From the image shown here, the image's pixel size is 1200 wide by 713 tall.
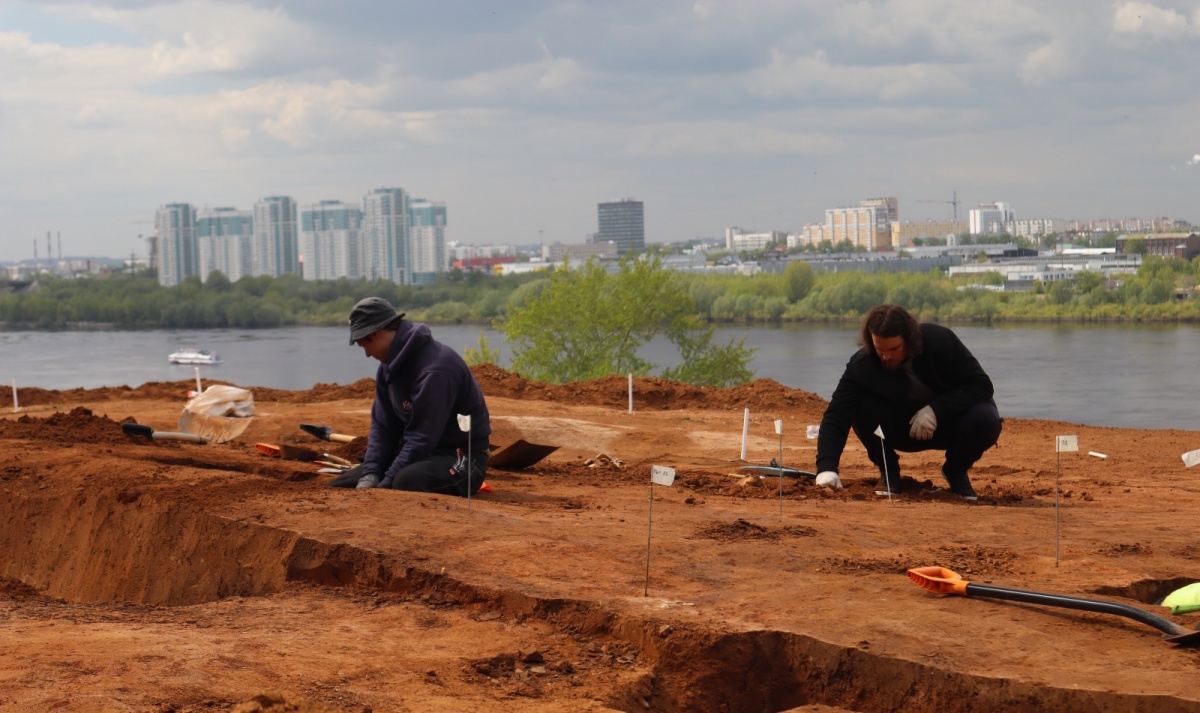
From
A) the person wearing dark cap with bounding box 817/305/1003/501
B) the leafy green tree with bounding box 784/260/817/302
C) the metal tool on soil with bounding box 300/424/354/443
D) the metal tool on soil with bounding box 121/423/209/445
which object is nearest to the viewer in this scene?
the person wearing dark cap with bounding box 817/305/1003/501

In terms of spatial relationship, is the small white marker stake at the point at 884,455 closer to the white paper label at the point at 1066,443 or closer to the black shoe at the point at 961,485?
the black shoe at the point at 961,485

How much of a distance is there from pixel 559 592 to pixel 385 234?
646ft

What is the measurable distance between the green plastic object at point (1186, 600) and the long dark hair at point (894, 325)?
2.98m

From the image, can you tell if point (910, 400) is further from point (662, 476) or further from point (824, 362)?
point (824, 362)

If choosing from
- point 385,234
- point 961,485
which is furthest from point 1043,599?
point 385,234

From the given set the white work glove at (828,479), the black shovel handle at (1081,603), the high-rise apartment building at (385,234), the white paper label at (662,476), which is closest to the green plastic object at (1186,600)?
the black shovel handle at (1081,603)

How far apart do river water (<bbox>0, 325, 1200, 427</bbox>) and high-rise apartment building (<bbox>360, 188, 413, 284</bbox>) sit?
3635 inches

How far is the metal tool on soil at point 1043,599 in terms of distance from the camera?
4.28 m

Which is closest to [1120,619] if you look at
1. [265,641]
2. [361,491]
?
[265,641]

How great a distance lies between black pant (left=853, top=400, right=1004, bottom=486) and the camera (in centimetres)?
777

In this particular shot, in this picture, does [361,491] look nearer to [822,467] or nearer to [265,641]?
[265,641]

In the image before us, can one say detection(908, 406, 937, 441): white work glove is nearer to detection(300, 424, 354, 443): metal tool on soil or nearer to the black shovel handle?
the black shovel handle

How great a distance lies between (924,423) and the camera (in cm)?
773

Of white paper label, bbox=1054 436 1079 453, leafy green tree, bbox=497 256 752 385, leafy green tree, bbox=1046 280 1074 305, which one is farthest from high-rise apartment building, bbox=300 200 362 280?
white paper label, bbox=1054 436 1079 453
